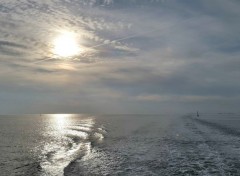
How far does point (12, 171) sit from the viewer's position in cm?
2764

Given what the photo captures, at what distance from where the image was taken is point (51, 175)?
1000 inches

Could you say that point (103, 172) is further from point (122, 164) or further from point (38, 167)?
point (38, 167)

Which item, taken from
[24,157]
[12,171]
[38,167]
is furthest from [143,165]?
[24,157]

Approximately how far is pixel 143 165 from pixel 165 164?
214cm

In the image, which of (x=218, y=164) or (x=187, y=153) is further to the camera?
(x=187, y=153)

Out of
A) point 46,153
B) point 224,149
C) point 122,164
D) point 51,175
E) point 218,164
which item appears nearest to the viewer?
point 51,175

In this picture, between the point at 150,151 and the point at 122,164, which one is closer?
the point at 122,164

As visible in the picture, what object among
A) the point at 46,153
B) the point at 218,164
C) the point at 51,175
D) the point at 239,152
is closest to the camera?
the point at 51,175

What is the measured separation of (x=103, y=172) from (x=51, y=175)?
4.49 metres

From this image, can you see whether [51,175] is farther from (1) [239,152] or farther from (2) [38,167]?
(1) [239,152]

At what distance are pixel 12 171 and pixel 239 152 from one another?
957 inches

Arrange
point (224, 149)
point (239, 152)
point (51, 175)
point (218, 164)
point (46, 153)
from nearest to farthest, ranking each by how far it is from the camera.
Answer: point (51, 175) < point (218, 164) < point (239, 152) < point (224, 149) < point (46, 153)

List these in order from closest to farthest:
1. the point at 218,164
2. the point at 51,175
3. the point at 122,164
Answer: the point at 51,175
the point at 218,164
the point at 122,164

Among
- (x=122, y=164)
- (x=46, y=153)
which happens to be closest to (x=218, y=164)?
(x=122, y=164)
